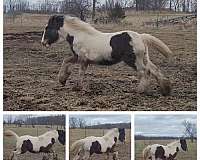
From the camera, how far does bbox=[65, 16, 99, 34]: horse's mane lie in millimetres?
2082

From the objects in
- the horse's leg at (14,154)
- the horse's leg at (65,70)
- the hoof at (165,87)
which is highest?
→ the horse's leg at (65,70)

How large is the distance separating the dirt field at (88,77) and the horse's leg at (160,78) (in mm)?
22

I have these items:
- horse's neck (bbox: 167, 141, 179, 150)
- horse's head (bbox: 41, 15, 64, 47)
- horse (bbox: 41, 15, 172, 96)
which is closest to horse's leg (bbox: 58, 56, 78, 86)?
horse (bbox: 41, 15, 172, 96)

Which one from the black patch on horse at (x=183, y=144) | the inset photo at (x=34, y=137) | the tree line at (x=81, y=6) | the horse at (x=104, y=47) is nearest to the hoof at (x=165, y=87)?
the horse at (x=104, y=47)

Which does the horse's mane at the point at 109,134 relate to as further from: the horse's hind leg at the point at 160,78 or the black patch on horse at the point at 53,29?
the black patch on horse at the point at 53,29

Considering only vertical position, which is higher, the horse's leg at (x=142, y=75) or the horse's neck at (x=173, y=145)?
the horse's leg at (x=142, y=75)

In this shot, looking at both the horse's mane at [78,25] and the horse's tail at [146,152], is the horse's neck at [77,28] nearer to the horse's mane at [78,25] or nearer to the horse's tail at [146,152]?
the horse's mane at [78,25]

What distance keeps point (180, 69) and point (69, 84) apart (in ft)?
1.64

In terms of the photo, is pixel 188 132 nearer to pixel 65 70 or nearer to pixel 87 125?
pixel 87 125

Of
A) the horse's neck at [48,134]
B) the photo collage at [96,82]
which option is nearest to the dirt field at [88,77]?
the photo collage at [96,82]

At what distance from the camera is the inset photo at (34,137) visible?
204 cm

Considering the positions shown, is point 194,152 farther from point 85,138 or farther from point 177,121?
point 85,138

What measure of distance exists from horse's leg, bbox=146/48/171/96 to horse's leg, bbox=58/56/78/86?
33cm

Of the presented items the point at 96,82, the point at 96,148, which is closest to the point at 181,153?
the point at 96,148
